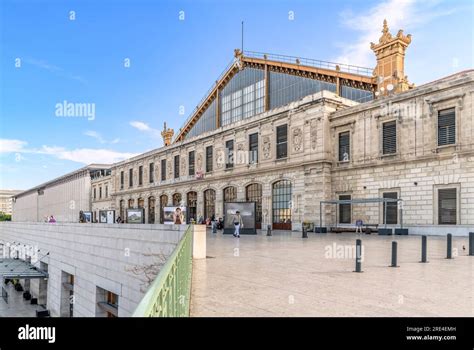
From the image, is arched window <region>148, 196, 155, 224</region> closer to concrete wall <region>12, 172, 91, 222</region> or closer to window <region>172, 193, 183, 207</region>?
window <region>172, 193, 183, 207</region>

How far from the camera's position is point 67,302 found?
25531mm

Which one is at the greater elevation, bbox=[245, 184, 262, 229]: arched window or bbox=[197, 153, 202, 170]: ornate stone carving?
bbox=[197, 153, 202, 170]: ornate stone carving

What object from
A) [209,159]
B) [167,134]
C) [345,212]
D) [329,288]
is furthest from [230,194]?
[329,288]

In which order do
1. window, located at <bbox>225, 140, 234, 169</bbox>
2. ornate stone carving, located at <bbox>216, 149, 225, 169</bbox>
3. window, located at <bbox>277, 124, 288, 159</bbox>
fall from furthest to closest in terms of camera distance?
ornate stone carving, located at <bbox>216, 149, 225, 169</bbox>
window, located at <bbox>225, 140, 234, 169</bbox>
window, located at <bbox>277, 124, 288, 159</bbox>

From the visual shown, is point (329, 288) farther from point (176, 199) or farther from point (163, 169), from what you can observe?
point (163, 169)

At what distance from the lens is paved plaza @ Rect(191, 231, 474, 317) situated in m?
5.99

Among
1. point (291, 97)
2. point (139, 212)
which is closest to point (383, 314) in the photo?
point (139, 212)

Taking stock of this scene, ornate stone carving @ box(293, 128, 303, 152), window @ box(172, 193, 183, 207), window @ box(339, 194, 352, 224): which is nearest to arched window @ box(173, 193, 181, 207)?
window @ box(172, 193, 183, 207)

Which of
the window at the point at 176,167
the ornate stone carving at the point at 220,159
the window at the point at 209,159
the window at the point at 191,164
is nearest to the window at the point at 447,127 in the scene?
the ornate stone carving at the point at 220,159

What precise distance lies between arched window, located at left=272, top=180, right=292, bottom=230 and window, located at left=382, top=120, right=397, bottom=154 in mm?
9485

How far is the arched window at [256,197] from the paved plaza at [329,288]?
25912 mm

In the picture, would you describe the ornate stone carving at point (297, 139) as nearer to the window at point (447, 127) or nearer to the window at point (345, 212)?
the window at point (345, 212)

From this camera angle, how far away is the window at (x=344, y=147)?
31891 mm
